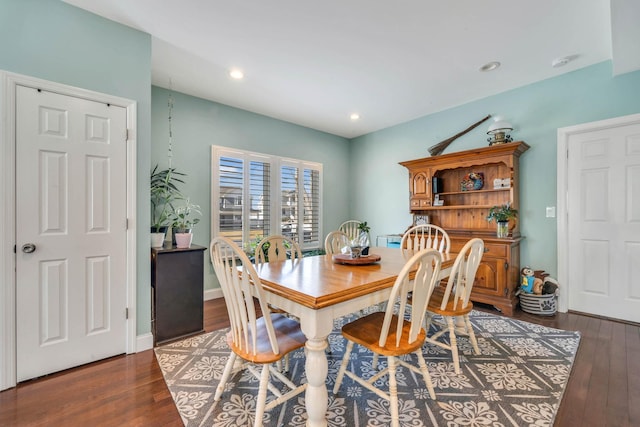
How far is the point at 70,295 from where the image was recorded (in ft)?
6.80

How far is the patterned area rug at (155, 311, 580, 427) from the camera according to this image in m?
1.55

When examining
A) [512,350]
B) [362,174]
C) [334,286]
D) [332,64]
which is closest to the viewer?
[334,286]

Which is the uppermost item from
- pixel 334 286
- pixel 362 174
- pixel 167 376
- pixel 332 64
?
pixel 332 64

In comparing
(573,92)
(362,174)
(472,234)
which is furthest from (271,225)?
(573,92)

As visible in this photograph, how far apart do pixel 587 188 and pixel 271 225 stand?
4.02 meters

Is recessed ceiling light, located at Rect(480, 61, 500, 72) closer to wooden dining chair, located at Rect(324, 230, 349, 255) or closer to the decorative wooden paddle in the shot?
the decorative wooden paddle

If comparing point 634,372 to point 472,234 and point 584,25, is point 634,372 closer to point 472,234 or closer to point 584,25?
point 472,234

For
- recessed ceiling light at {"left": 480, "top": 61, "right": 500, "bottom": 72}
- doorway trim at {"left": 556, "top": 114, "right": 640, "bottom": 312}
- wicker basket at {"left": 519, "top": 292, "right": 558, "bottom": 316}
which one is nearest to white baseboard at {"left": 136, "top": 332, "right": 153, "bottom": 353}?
wicker basket at {"left": 519, "top": 292, "right": 558, "bottom": 316}

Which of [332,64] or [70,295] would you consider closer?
[70,295]

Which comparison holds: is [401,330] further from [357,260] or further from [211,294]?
[211,294]

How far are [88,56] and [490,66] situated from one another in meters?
3.76

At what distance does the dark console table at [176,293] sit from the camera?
2488 millimetres

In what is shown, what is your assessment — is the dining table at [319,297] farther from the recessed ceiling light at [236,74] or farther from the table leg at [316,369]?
the recessed ceiling light at [236,74]

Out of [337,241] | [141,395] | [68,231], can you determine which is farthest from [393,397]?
[68,231]
